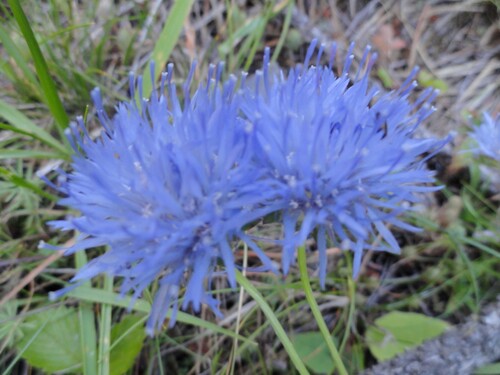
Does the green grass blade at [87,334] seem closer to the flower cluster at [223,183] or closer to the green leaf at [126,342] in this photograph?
the green leaf at [126,342]

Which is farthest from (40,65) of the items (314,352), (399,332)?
(399,332)

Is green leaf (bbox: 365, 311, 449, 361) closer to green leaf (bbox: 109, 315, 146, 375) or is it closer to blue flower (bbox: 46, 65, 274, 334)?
green leaf (bbox: 109, 315, 146, 375)

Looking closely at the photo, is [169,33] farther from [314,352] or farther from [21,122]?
[314,352]

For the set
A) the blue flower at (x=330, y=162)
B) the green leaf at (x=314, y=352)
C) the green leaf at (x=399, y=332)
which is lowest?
the green leaf at (x=399, y=332)

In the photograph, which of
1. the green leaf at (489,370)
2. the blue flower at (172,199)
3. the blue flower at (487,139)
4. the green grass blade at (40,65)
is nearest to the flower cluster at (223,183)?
the blue flower at (172,199)

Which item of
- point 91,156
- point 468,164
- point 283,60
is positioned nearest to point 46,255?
point 91,156

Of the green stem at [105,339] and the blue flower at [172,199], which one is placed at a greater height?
the blue flower at [172,199]

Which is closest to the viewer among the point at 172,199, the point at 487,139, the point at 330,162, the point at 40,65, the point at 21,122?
the point at 172,199
